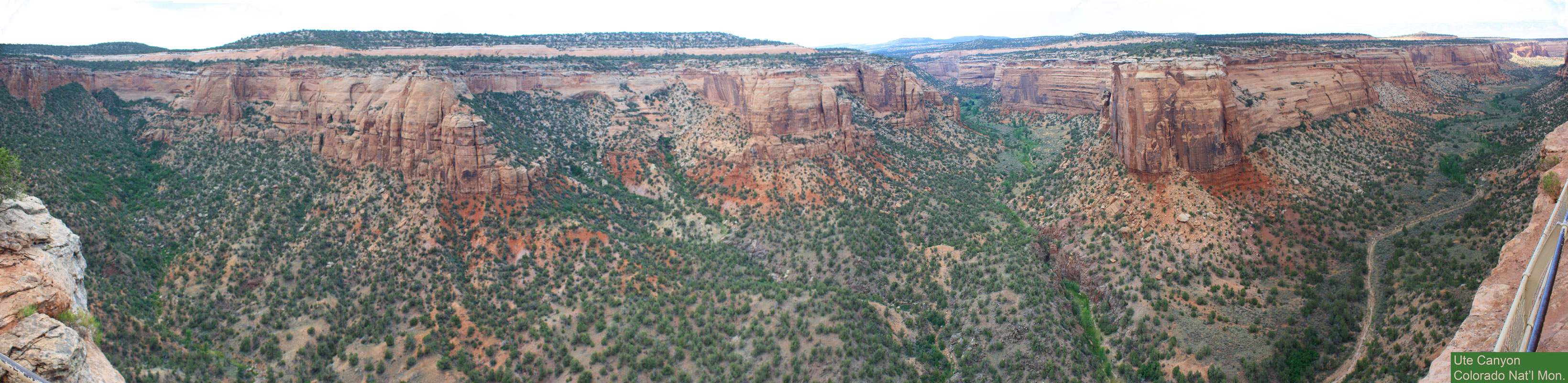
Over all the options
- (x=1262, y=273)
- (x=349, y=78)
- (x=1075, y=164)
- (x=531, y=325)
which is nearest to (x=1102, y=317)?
(x=1262, y=273)

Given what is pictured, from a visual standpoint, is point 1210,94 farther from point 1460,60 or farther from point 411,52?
point 1460,60

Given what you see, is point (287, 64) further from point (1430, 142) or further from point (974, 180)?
point (1430, 142)

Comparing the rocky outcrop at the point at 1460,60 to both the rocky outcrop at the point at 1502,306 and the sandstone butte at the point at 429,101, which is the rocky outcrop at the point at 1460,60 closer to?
the sandstone butte at the point at 429,101

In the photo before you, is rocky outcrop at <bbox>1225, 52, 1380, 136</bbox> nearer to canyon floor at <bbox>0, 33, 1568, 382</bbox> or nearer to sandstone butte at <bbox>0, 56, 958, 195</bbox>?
canyon floor at <bbox>0, 33, 1568, 382</bbox>

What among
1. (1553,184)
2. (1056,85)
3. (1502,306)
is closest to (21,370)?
(1502,306)

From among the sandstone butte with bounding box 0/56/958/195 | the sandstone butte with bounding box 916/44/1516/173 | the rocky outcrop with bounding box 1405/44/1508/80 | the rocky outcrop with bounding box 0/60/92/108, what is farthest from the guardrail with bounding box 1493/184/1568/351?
the rocky outcrop with bounding box 1405/44/1508/80

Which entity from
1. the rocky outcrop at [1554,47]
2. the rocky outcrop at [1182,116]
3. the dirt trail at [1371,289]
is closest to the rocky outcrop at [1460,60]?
the rocky outcrop at [1182,116]
